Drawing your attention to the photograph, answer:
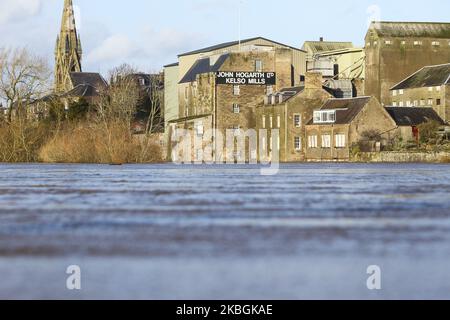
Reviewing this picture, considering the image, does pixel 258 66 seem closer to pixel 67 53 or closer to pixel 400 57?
pixel 400 57

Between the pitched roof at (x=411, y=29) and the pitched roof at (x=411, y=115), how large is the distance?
2045 centimetres

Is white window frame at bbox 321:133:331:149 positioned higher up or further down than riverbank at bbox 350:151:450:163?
higher up

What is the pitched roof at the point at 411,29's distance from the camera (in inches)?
4537

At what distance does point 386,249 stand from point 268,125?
8578 cm

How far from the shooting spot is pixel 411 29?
11619 cm

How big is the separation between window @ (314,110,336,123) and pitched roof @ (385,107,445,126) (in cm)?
464

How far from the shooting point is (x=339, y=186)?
3578 cm

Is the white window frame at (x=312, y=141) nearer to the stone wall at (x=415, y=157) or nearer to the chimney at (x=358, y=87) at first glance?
the stone wall at (x=415, y=157)

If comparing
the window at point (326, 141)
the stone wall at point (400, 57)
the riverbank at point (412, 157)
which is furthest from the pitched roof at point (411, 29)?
the riverbank at point (412, 157)

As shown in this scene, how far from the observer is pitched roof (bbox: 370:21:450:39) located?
115250 mm

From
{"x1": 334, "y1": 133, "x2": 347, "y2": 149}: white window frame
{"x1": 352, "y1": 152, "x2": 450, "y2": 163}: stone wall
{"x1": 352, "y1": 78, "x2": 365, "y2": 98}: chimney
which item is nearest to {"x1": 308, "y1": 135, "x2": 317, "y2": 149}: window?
{"x1": 334, "y1": 133, "x2": 347, "y2": 149}: white window frame

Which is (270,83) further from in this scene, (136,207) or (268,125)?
(136,207)

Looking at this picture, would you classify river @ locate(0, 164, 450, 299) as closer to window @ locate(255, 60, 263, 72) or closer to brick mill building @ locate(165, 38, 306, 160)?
brick mill building @ locate(165, 38, 306, 160)

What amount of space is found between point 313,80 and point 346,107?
5.33 metres
